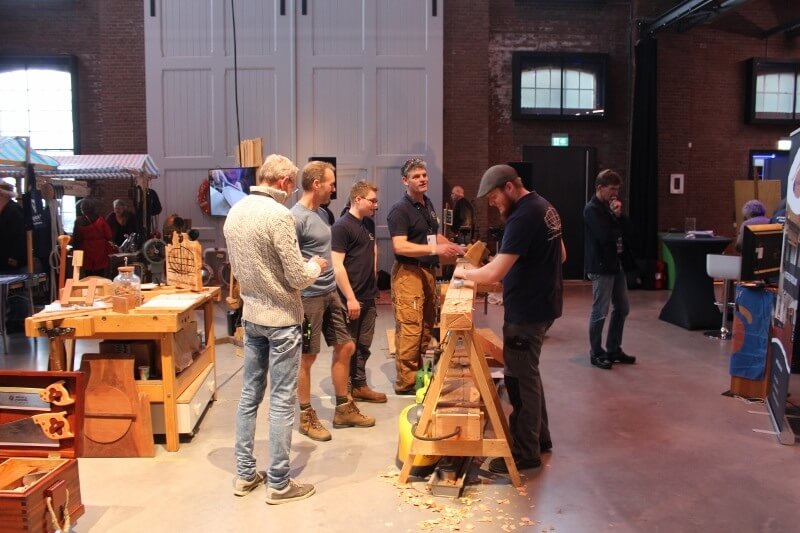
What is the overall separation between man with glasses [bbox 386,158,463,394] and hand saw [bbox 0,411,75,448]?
2.45 metres

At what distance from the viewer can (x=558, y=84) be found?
1164 centimetres

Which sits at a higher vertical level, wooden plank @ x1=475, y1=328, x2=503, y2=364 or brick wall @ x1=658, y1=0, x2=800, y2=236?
brick wall @ x1=658, y1=0, x2=800, y2=236

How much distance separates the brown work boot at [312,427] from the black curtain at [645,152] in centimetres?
852

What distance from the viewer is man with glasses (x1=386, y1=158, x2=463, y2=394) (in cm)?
467

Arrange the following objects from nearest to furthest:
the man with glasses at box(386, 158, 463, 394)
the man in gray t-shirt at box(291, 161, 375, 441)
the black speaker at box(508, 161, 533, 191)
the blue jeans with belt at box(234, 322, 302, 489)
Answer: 1. the blue jeans with belt at box(234, 322, 302, 489)
2. the man in gray t-shirt at box(291, 161, 375, 441)
3. the man with glasses at box(386, 158, 463, 394)
4. the black speaker at box(508, 161, 533, 191)

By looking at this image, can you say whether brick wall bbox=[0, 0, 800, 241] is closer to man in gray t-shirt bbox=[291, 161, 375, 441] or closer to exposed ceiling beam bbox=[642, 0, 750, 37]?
exposed ceiling beam bbox=[642, 0, 750, 37]

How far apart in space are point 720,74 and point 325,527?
38.5ft

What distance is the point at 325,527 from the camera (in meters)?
3.03

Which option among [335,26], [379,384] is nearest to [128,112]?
[335,26]

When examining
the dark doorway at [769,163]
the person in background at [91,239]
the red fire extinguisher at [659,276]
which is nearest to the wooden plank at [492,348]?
the person in background at [91,239]

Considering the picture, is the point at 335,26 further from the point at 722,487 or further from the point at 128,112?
the point at 722,487

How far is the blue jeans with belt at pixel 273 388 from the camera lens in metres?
3.17

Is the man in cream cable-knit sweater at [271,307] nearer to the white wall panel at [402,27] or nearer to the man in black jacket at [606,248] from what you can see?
the man in black jacket at [606,248]

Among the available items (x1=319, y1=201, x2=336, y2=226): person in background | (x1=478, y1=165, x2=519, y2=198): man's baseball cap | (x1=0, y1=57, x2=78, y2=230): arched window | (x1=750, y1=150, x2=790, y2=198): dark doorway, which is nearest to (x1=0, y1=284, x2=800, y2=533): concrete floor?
(x1=319, y1=201, x2=336, y2=226): person in background
